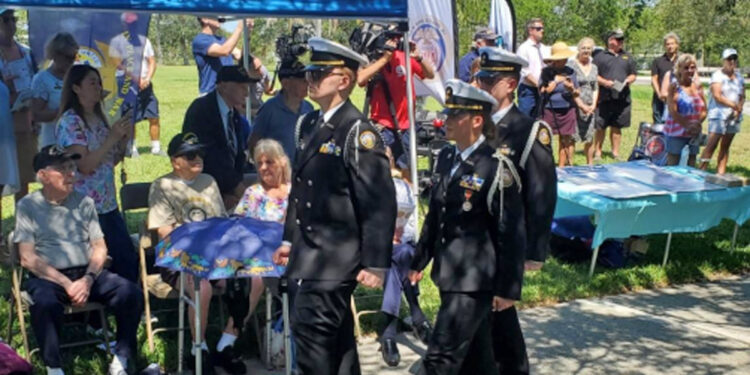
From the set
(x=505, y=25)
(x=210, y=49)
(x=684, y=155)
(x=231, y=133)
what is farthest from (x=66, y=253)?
(x=505, y=25)

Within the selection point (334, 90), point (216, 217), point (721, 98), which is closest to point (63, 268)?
point (216, 217)

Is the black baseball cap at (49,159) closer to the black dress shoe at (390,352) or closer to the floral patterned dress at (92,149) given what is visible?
the floral patterned dress at (92,149)

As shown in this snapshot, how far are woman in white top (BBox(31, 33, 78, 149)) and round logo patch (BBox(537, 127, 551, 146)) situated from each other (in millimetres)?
4089

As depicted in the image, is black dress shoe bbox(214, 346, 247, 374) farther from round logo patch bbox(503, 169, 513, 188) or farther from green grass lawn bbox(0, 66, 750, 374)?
round logo patch bbox(503, 169, 513, 188)

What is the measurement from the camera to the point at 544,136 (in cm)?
481

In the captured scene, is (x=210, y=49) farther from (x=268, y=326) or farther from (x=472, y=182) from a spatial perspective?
(x=472, y=182)

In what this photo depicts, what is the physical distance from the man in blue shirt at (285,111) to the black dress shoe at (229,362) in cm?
195

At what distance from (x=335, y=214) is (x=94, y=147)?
2.58m

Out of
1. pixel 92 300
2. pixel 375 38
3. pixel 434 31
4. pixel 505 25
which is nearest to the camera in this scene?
pixel 92 300

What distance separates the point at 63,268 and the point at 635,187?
5.01 metres

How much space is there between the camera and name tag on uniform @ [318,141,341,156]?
4.39m

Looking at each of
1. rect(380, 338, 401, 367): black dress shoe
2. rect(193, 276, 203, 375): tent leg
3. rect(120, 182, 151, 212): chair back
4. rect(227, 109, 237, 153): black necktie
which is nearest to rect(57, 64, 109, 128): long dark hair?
rect(120, 182, 151, 212): chair back

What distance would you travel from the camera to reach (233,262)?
198 inches

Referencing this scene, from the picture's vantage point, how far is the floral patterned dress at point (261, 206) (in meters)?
5.89
